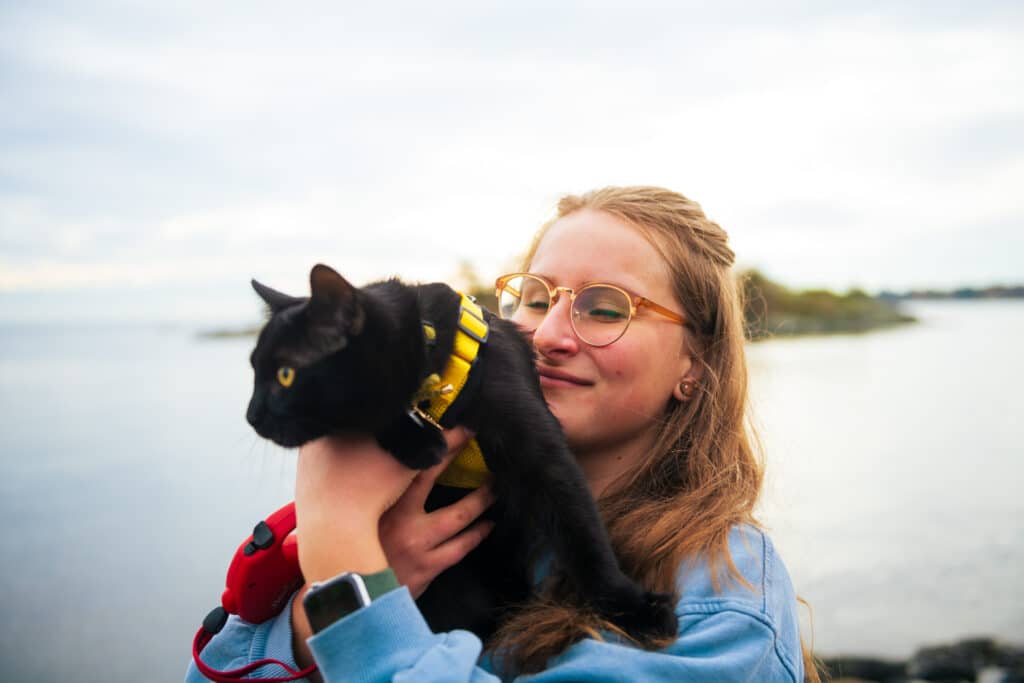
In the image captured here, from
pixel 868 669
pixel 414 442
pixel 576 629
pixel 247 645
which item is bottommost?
pixel 868 669

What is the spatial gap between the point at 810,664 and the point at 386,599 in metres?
1.40

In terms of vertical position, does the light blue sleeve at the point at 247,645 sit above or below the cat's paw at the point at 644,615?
below

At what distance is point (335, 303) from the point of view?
151 centimetres

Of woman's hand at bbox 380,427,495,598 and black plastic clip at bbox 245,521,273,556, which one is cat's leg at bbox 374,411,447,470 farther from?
black plastic clip at bbox 245,521,273,556

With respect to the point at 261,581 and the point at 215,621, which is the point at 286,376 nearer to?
the point at 261,581

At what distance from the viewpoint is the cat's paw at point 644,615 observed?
4.79 feet

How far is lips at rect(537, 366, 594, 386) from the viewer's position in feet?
6.26

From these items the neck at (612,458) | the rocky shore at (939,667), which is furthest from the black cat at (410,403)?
the rocky shore at (939,667)

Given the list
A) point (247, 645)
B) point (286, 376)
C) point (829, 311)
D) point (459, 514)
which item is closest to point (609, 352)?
point (459, 514)

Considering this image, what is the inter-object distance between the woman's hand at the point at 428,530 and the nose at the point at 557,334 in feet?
1.43

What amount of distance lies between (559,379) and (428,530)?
23.5 inches

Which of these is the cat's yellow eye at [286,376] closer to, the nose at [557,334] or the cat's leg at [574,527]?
the cat's leg at [574,527]

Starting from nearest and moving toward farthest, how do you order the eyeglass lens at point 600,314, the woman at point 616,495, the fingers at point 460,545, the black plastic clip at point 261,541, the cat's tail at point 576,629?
the woman at point 616,495, the cat's tail at point 576,629, the black plastic clip at point 261,541, the fingers at point 460,545, the eyeglass lens at point 600,314

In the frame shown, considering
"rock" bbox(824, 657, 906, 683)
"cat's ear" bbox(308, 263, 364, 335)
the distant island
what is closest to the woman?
"cat's ear" bbox(308, 263, 364, 335)
